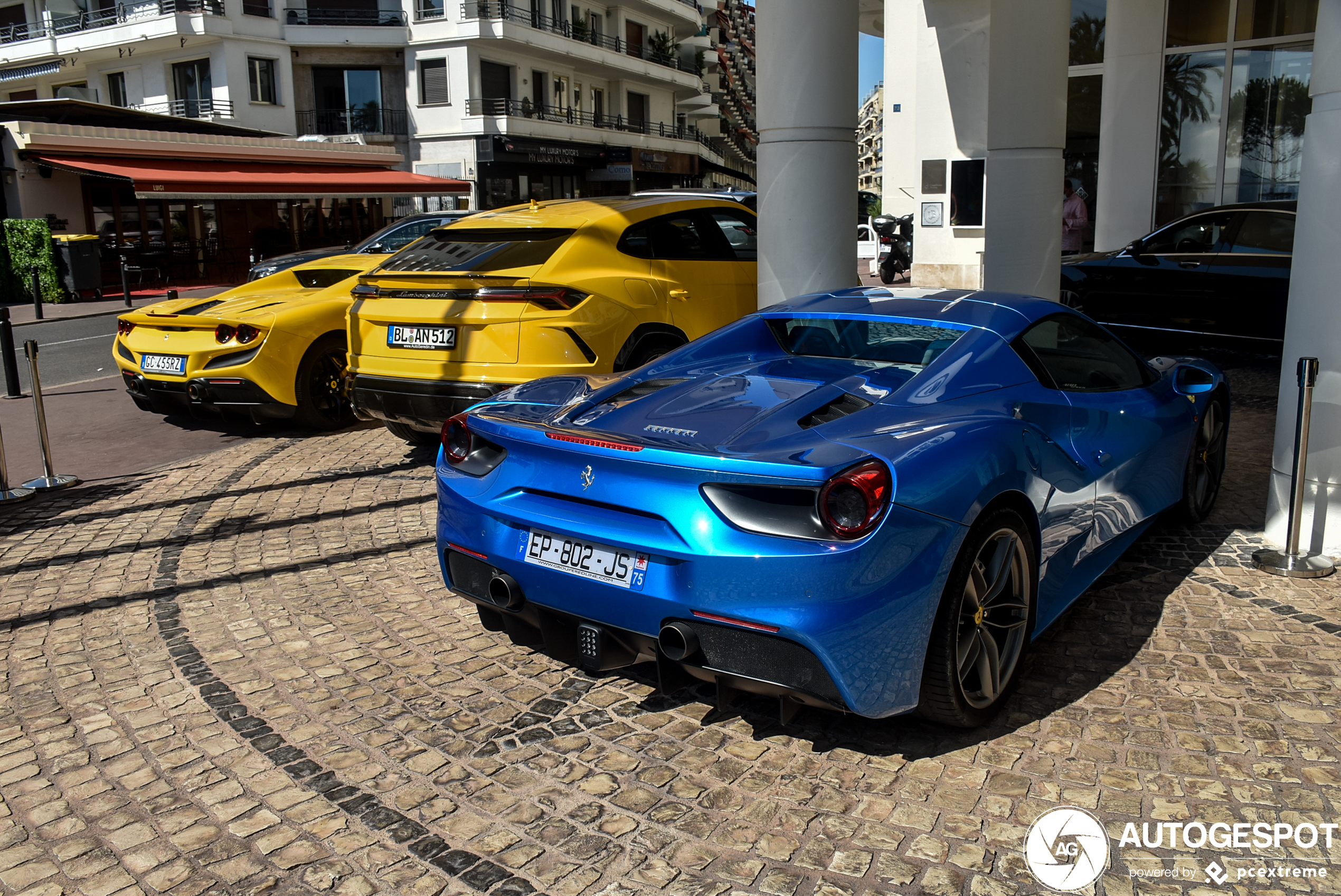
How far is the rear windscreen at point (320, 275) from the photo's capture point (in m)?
9.23

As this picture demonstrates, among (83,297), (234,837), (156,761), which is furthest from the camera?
(83,297)

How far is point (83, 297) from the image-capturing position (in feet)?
75.0

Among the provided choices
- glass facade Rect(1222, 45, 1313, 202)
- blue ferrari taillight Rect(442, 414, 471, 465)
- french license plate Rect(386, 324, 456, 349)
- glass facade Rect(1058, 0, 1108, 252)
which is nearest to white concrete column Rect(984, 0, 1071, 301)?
french license plate Rect(386, 324, 456, 349)

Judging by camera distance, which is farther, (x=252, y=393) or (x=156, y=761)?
(x=252, y=393)

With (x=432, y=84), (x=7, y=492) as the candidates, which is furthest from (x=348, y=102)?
(x=7, y=492)

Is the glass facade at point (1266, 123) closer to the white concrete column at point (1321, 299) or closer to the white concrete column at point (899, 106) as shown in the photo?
the white concrete column at point (1321, 299)

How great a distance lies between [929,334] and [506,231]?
142 inches

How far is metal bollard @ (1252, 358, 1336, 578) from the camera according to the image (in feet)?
15.7

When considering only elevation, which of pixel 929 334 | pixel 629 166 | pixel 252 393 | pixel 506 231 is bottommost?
pixel 252 393

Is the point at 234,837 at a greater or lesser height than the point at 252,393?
lesser

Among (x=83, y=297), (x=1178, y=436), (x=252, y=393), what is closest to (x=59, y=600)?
(x=252, y=393)

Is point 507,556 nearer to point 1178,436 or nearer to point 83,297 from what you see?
point 1178,436

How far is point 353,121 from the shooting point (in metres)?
41.6

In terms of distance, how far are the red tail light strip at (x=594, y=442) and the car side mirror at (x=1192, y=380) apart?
10.1 feet
